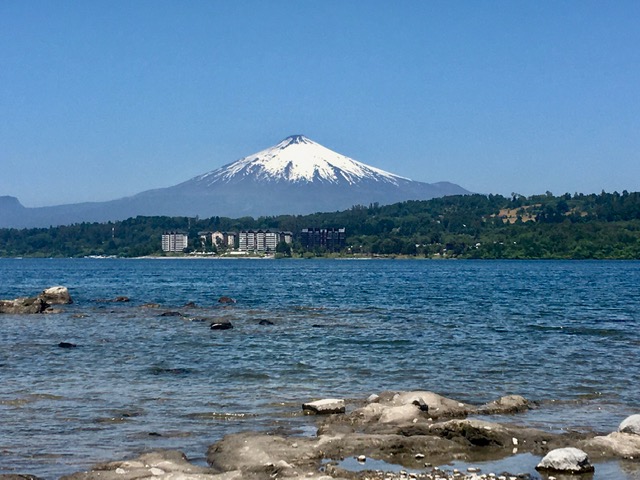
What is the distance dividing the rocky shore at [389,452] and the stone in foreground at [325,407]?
96 cm

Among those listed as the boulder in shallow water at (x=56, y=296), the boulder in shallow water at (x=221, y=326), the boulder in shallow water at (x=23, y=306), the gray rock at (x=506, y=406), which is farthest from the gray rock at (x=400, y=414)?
the boulder in shallow water at (x=56, y=296)

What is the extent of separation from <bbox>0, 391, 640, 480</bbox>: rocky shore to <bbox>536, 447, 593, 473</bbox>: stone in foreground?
2 cm

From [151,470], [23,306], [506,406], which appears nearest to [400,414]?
[506,406]

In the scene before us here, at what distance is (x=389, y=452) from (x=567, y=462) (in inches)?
137

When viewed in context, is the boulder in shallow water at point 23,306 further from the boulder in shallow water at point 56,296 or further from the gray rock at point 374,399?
the gray rock at point 374,399

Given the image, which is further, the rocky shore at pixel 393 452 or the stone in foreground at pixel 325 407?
the stone in foreground at pixel 325 407

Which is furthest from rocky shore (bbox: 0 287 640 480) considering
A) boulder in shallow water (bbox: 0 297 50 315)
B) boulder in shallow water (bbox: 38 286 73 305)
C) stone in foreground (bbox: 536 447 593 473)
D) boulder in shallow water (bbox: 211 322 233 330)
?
boulder in shallow water (bbox: 38 286 73 305)

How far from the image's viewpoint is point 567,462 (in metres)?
15.7

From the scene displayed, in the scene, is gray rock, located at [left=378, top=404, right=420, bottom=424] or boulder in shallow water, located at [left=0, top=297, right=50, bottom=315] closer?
gray rock, located at [left=378, top=404, right=420, bottom=424]

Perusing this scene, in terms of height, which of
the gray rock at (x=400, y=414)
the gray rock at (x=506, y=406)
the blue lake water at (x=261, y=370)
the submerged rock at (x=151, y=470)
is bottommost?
the blue lake water at (x=261, y=370)

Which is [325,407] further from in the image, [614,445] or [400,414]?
[614,445]

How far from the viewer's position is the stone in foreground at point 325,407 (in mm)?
21297

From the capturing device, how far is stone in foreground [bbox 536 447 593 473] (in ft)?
51.5

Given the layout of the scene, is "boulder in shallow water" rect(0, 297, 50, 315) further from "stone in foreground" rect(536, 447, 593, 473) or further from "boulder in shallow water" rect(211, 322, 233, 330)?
"stone in foreground" rect(536, 447, 593, 473)
